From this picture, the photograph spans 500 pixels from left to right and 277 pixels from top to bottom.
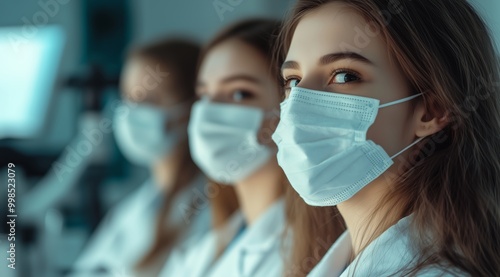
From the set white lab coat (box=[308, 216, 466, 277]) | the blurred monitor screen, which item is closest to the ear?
white lab coat (box=[308, 216, 466, 277])

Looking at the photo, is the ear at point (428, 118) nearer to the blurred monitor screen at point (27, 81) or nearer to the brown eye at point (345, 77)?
the brown eye at point (345, 77)

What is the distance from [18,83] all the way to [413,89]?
68.0 inches

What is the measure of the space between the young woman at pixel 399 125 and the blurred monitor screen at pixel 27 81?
1.52 metres

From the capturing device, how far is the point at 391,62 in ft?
3.05

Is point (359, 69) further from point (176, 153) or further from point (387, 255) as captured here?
point (176, 153)

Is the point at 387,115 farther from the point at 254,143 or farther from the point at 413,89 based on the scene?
the point at 254,143

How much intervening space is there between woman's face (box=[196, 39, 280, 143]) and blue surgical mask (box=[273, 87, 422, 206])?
0.50 metres

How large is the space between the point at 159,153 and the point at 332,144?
1283mm

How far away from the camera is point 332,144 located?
0.94 m

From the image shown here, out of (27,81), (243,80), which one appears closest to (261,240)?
(243,80)

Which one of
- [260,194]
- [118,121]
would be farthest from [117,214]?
[260,194]

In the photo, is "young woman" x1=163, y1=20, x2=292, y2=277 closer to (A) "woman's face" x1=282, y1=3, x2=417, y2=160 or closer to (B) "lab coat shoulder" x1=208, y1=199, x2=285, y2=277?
(B) "lab coat shoulder" x1=208, y1=199, x2=285, y2=277

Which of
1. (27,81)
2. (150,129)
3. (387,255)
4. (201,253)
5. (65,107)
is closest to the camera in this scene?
(387,255)

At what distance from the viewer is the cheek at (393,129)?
94 centimetres
